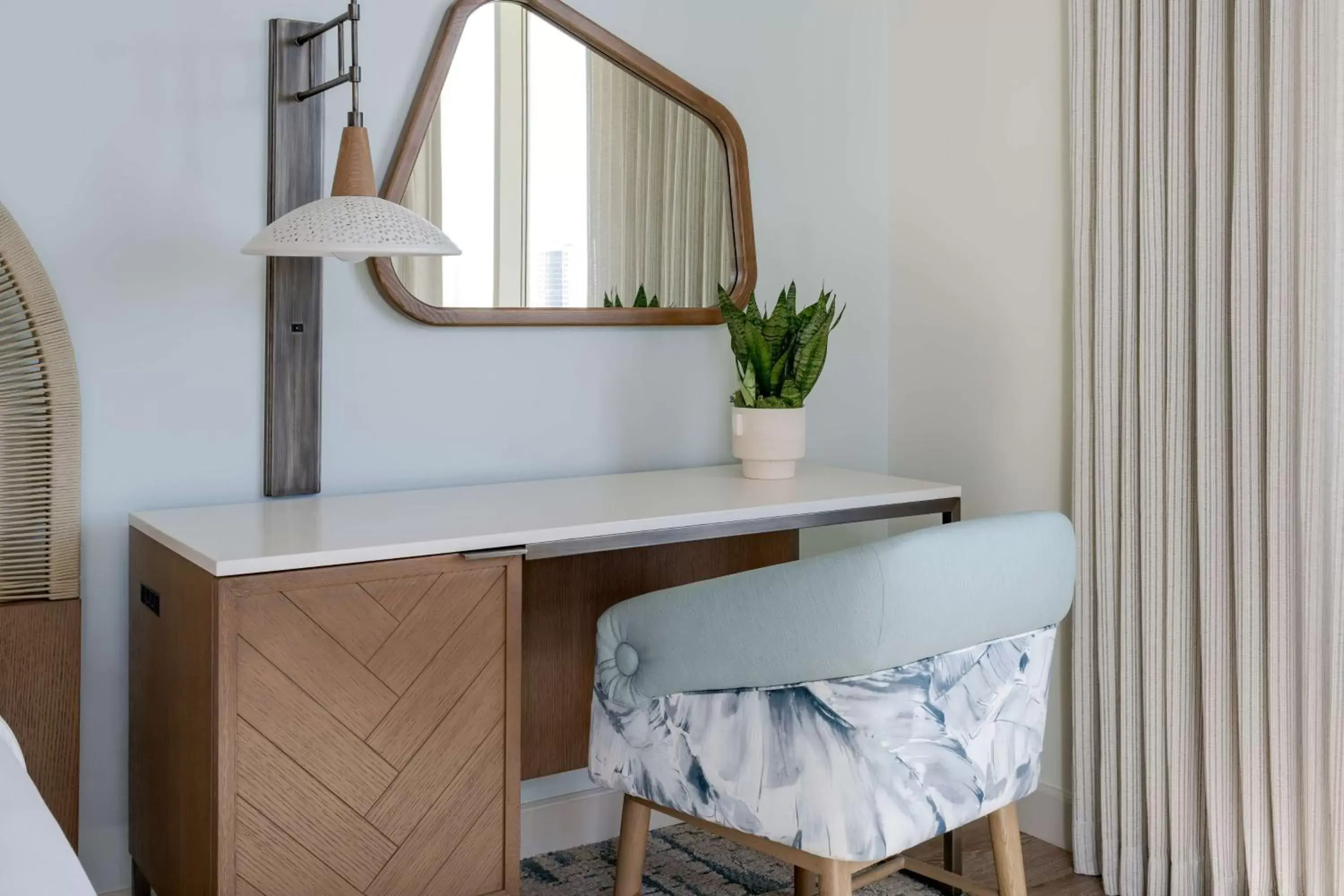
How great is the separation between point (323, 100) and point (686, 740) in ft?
3.97

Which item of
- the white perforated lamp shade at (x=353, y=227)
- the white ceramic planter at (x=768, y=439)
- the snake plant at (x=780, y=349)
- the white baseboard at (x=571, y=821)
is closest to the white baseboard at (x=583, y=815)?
the white baseboard at (x=571, y=821)

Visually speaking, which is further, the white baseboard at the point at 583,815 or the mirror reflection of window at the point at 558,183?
the white baseboard at the point at 583,815

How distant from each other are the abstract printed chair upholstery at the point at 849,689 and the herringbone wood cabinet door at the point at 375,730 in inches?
7.8

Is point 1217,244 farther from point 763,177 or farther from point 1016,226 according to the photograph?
point 763,177

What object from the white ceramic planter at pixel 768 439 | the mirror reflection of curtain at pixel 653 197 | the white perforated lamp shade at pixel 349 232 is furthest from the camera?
the mirror reflection of curtain at pixel 653 197

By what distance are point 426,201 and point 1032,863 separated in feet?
5.58

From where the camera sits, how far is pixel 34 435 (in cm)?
182

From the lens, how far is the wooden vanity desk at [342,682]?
61.2 inches

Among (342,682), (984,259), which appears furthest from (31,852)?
(984,259)

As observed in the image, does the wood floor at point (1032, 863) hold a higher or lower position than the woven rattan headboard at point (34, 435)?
lower

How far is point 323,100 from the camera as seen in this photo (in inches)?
80.8

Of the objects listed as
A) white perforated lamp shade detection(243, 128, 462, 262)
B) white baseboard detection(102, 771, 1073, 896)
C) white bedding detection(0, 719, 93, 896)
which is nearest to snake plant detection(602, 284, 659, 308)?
white perforated lamp shade detection(243, 128, 462, 262)

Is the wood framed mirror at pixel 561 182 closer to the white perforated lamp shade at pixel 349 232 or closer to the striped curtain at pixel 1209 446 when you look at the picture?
the white perforated lamp shade at pixel 349 232

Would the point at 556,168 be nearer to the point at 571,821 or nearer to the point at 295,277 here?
the point at 295,277
